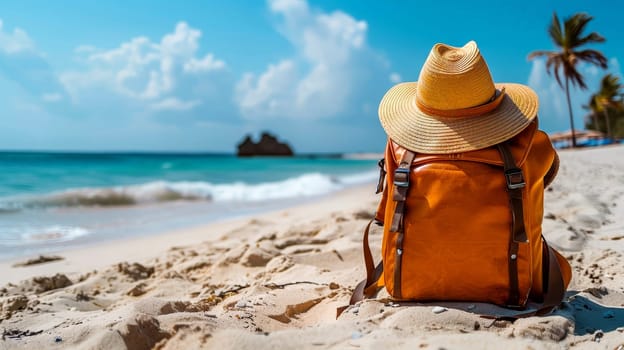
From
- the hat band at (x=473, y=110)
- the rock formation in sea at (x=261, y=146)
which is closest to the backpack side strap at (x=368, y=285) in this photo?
the hat band at (x=473, y=110)

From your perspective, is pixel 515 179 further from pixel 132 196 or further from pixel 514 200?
pixel 132 196

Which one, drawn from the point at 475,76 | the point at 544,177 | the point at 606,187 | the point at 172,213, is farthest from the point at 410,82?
the point at 172,213

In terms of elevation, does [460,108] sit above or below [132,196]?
above

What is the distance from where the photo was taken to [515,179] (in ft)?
5.49

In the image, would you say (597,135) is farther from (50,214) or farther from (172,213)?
(50,214)

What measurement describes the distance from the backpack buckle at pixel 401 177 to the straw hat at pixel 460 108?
10 centimetres

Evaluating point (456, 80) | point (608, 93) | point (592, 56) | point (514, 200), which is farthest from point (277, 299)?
point (608, 93)

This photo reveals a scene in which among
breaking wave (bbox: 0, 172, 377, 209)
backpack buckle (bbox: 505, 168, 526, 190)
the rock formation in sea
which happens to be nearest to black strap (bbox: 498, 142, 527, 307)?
backpack buckle (bbox: 505, 168, 526, 190)

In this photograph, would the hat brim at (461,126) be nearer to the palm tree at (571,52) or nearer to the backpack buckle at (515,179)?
the backpack buckle at (515,179)

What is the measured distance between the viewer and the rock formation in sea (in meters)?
71.2

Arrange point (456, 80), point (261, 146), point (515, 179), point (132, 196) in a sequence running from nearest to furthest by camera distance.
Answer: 1. point (515, 179)
2. point (456, 80)
3. point (132, 196)
4. point (261, 146)

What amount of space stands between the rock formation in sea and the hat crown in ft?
229

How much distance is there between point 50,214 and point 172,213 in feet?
6.46

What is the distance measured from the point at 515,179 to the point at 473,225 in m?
0.23
